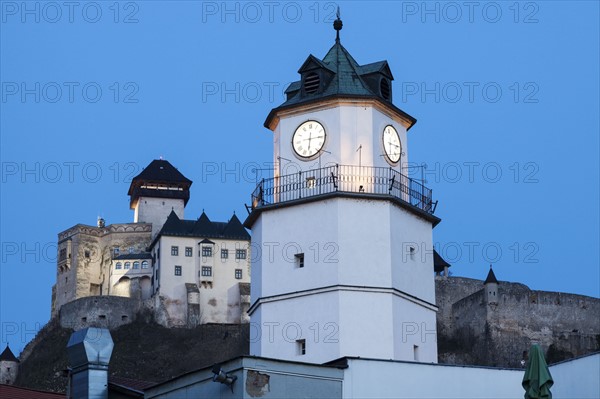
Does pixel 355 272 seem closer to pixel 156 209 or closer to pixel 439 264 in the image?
pixel 439 264

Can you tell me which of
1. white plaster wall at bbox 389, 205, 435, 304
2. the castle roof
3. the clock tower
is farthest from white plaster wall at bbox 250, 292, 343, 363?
the castle roof

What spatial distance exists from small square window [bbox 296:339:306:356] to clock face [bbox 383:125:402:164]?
4.93m

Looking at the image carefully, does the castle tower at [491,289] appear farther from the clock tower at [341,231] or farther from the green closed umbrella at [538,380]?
the green closed umbrella at [538,380]

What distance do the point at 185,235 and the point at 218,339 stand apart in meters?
8.83

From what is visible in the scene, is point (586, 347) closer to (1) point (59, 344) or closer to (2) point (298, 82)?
(1) point (59, 344)

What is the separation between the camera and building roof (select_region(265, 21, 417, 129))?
32.5 meters

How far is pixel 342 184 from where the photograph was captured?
103 ft

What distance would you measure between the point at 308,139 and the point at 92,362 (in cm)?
814

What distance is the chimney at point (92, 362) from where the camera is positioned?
27.1 meters

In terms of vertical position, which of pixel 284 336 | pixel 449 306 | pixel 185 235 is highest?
pixel 185 235

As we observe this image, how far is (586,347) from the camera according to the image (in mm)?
78125

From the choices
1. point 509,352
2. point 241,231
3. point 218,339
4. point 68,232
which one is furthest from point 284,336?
point 68,232

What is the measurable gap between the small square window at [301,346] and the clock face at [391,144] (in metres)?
4.93

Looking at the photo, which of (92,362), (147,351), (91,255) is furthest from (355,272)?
(91,255)
